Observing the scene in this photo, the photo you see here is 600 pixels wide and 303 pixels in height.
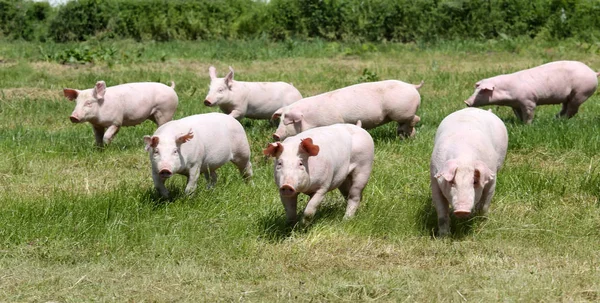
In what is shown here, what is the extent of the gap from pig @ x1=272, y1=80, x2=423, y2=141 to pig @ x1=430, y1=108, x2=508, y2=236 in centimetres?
228

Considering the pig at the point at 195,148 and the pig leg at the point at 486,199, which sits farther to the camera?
the pig at the point at 195,148

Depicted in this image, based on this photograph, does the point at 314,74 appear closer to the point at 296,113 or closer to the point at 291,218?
the point at 296,113

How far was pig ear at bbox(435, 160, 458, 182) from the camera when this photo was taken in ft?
17.8

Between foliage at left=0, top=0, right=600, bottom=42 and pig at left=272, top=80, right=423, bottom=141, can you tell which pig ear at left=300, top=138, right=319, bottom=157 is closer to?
pig at left=272, top=80, right=423, bottom=141

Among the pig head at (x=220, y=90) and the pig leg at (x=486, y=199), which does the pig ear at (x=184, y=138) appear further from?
the pig head at (x=220, y=90)

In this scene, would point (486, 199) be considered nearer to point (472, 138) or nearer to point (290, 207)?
point (472, 138)

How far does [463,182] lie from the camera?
546 centimetres

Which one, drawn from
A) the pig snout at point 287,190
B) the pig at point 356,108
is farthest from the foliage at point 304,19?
the pig snout at point 287,190

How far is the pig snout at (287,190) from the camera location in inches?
214

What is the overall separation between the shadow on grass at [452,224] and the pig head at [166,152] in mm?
1812

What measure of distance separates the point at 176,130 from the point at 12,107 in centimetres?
545

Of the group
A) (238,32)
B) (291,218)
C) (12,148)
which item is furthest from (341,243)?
(238,32)

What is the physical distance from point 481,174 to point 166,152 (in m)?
2.28

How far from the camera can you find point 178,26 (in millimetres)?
21906
